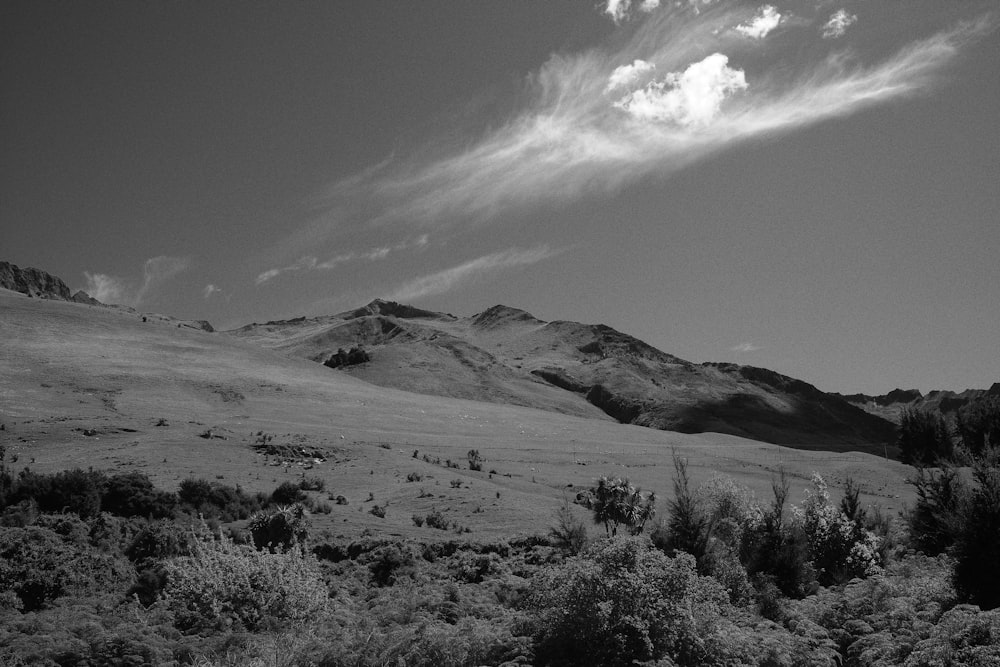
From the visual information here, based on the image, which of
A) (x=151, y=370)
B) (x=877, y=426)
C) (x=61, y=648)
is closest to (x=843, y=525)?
(x=61, y=648)

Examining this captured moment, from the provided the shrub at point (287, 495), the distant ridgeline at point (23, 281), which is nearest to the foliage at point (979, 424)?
the shrub at point (287, 495)

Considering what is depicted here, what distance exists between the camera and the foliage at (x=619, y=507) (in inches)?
1351

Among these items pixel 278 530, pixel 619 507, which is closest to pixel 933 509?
pixel 619 507

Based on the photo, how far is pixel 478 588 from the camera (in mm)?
21453

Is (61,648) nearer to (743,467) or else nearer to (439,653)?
(439,653)

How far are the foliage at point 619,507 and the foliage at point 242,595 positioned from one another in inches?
751

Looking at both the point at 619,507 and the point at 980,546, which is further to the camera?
the point at 619,507

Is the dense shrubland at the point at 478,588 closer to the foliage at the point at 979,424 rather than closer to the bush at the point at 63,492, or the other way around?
the bush at the point at 63,492

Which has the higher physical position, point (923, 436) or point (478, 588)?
point (923, 436)

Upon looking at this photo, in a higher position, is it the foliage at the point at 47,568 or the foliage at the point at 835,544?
the foliage at the point at 835,544

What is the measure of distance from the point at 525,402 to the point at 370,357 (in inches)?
1366

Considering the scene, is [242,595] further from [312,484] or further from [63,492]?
[312,484]

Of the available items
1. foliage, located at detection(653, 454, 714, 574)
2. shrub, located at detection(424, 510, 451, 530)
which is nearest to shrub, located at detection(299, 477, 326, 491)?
shrub, located at detection(424, 510, 451, 530)

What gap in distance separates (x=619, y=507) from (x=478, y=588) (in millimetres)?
14365
